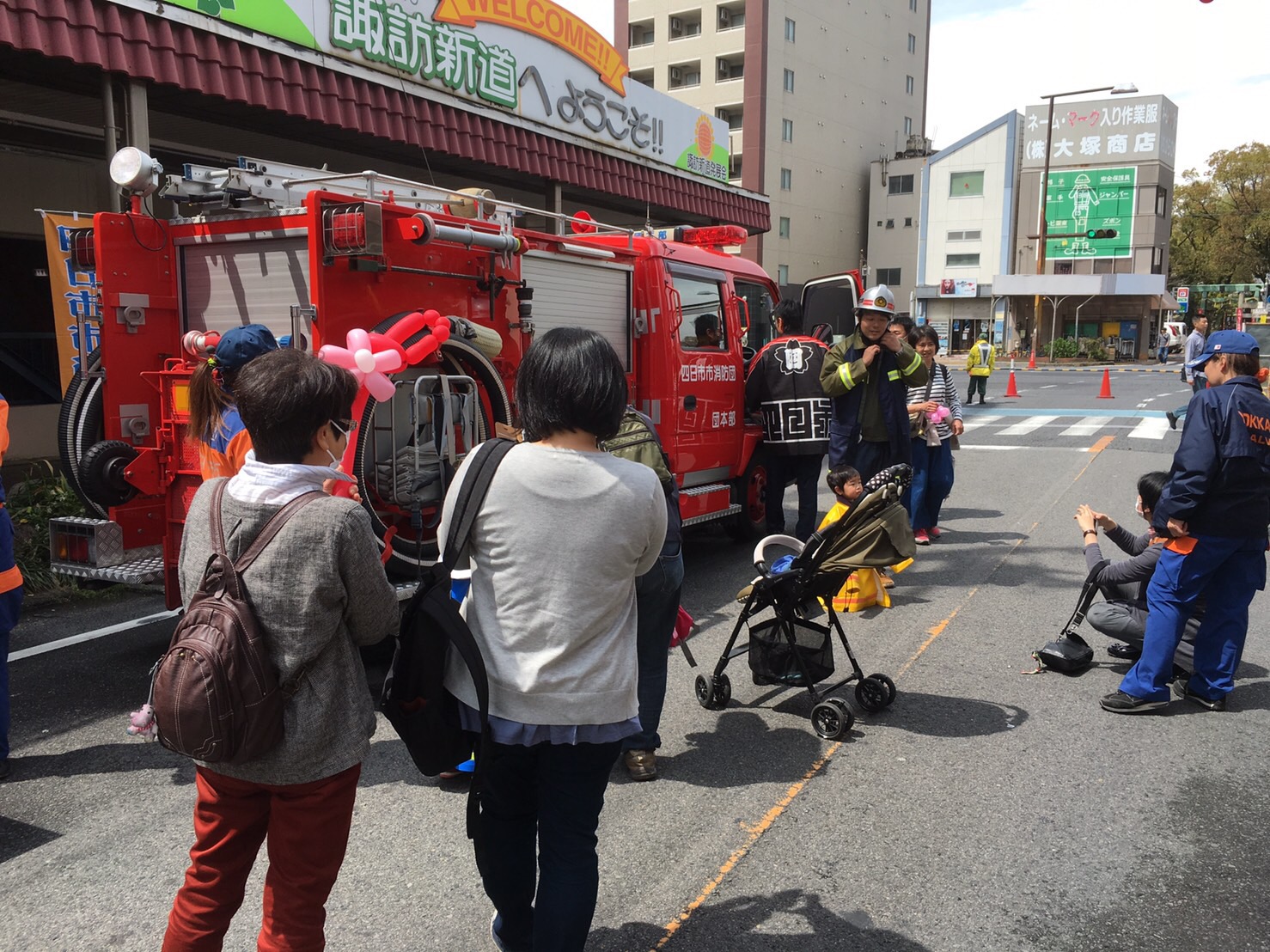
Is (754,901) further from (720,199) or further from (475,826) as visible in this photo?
(720,199)

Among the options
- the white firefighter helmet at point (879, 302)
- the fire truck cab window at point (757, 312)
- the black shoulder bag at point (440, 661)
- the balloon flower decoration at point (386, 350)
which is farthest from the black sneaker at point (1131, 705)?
the fire truck cab window at point (757, 312)

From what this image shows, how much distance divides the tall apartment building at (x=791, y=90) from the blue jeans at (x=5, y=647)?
1588 inches

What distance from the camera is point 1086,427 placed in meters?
17.4

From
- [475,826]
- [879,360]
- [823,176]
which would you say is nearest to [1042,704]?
[879,360]

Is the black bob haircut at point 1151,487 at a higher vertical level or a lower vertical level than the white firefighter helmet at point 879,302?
lower

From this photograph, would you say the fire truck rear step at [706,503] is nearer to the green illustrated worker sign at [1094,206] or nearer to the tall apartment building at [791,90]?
the tall apartment building at [791,90]

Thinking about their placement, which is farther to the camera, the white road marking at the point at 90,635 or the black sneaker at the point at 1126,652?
the white road marking at the point at 90,635

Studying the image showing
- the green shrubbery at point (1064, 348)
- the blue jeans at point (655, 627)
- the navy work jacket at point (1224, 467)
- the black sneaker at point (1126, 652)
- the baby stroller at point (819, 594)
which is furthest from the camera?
the green shrubbery at point (1064, 348)

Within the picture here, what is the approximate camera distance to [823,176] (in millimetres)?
50906

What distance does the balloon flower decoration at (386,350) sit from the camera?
3.77 meters

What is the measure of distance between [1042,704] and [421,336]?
12.0 ft

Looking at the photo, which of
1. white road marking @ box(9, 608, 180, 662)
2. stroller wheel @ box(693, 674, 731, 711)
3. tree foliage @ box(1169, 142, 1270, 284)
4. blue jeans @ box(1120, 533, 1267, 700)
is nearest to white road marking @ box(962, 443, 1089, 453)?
blue jeans @ box(1120, 533, 1267, 700)

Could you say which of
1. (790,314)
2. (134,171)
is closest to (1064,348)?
(790,314)

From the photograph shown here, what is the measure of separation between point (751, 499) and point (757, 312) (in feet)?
5.77
